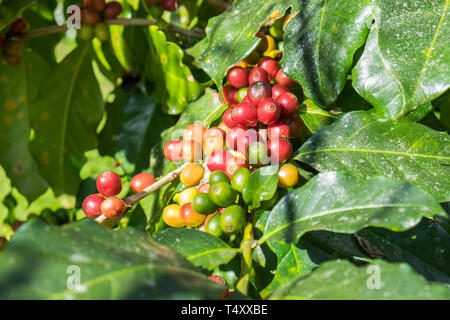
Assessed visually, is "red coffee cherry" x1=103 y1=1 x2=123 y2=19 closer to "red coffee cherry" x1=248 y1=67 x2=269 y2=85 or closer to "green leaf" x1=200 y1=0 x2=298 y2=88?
"green leaf" x1=200 y1=0 x2=298 y2=88

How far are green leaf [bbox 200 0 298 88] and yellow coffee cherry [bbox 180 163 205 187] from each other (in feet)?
0.73

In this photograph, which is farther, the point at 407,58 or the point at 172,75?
the point at 172,75

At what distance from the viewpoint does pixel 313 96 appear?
1.08m

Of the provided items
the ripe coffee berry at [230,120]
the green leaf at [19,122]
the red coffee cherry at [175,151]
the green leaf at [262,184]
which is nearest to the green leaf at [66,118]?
the green leaf at [19,122]


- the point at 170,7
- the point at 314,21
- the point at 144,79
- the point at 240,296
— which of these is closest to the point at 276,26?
the point at 314,21

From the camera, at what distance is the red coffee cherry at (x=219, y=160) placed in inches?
43.6

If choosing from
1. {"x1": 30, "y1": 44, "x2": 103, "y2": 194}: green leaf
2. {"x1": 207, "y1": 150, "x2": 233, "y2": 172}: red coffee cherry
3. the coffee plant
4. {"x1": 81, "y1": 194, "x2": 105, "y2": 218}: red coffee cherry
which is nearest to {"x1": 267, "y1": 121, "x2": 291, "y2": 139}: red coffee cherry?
the coffee plant

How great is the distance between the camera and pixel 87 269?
655mm

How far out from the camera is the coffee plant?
2.26 feet

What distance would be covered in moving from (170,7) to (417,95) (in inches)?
41.4

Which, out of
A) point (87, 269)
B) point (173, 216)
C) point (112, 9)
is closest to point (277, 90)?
point (173, 216)

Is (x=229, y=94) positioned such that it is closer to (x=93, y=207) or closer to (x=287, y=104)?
(x=287, y=104)

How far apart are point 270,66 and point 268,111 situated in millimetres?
213

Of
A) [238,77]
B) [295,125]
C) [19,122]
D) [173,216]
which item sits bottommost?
[19,122]
